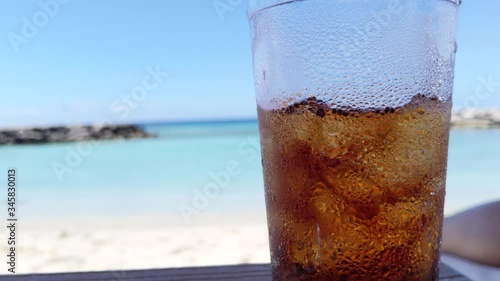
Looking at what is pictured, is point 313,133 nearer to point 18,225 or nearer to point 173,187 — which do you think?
point 18,225

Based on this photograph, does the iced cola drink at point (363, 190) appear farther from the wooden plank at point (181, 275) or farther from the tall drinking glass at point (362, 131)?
the wooden plank at point (181, 275)

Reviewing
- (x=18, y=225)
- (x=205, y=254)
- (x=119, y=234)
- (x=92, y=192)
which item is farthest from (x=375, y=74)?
(x=92, y=192)

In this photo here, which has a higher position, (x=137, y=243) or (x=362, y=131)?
(x=362, y=131)

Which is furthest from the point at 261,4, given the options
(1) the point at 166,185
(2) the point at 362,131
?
(1) the point at 166,185

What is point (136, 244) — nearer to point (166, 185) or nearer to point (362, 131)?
point (166, 185)

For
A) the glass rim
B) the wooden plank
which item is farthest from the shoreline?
the glass rim

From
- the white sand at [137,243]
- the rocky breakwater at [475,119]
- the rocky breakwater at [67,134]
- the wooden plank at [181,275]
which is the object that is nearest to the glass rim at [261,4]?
the wooden plank at [181,275]
